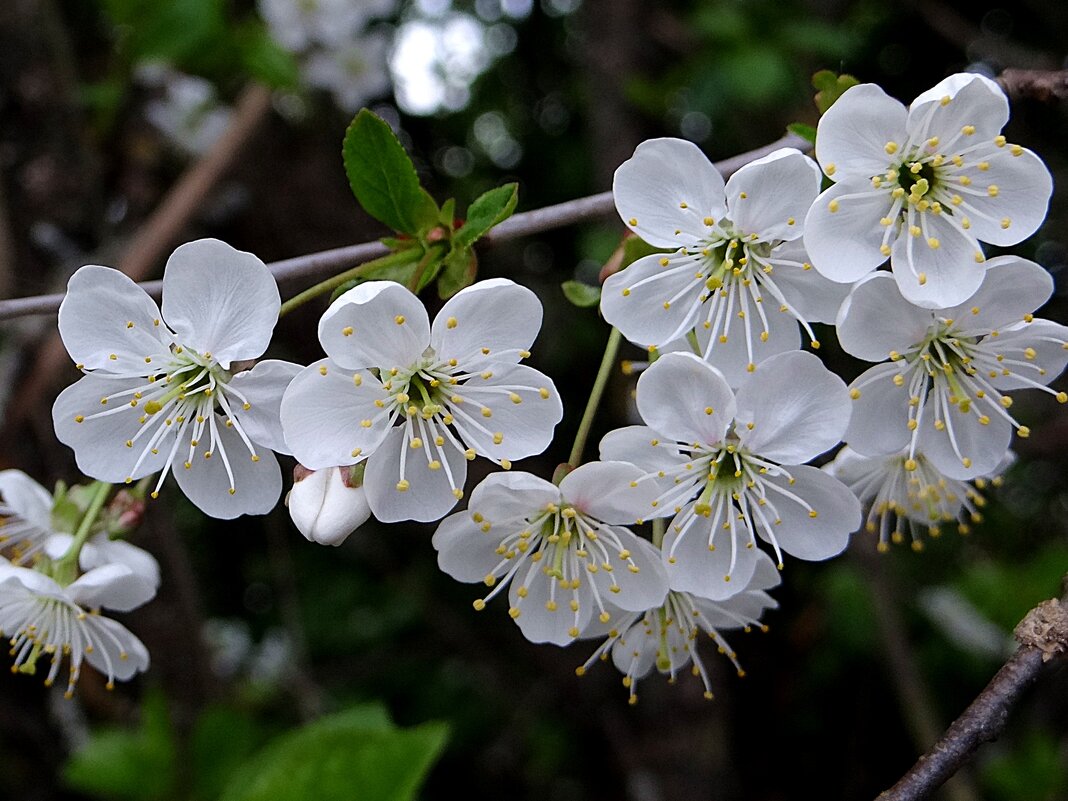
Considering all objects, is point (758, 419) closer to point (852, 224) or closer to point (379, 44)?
point (852, 224)

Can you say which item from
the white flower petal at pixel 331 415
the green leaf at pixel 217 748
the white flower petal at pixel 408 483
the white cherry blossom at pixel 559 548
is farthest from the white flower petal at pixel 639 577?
the green leaf at pixel 217 748

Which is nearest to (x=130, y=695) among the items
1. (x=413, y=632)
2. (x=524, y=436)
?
(x=413, y=632)

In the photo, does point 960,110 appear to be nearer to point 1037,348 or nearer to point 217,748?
point 1037,348

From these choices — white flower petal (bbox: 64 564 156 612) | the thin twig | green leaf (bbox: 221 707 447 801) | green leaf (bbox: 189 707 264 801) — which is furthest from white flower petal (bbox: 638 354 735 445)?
green leaf (bbox: 189 707 264 801)

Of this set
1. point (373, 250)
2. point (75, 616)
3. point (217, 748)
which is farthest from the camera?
point (217, 748)

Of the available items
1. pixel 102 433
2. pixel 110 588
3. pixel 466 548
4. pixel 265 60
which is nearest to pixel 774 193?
pixel 466 548
